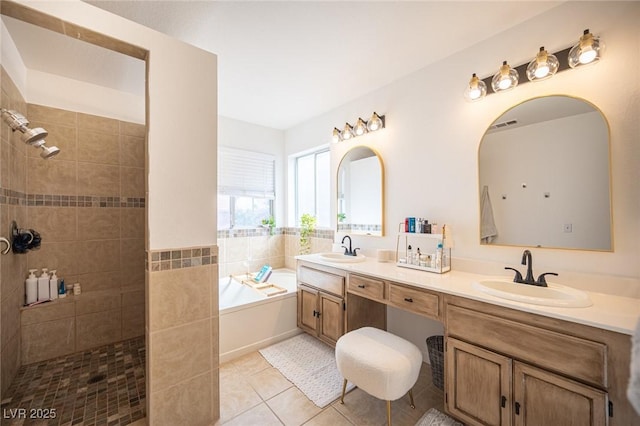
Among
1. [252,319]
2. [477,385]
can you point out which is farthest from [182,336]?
[477,385]

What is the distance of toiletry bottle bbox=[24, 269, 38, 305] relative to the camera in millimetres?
2070

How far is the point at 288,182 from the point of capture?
148 inches

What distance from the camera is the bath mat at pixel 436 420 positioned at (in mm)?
1535

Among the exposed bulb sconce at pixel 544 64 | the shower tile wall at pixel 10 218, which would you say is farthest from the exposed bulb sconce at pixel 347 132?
the shower tile wall at pixel 10 218

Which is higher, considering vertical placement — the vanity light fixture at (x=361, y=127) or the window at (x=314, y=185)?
the vanity light fixture at (x=361, y=127)

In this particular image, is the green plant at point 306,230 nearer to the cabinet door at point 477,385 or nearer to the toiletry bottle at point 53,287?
the cabinet door at point 477,385

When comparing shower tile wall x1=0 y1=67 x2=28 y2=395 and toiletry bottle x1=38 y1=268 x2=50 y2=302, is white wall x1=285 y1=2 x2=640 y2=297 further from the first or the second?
toiletry bottle x1=38 y1=268 x2=50 y2=302

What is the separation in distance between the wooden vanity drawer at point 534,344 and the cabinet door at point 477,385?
65 millimetres

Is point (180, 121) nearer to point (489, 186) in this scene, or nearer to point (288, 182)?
point (489, 186)

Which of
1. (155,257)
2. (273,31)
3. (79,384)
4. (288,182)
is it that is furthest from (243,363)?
(273,31)

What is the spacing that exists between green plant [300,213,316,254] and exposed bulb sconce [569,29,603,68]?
262cm

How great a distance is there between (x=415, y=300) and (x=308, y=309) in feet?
4.03

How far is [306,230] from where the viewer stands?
10.9 ft

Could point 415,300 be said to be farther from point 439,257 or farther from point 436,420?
point 436,420
